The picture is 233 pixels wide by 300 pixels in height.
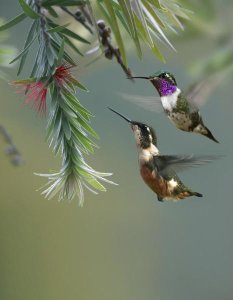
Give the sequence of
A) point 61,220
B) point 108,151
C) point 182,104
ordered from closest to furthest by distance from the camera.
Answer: point 182,104
point 108,151
point 61,220

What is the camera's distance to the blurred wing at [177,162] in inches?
16.9

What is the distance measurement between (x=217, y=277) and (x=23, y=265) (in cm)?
93

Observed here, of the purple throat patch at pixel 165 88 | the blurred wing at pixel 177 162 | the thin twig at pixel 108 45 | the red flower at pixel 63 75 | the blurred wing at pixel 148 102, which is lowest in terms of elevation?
the blurred wing at pixel 177 162

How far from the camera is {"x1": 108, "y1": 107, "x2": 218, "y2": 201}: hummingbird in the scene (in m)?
0.42

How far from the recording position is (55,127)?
0.45m

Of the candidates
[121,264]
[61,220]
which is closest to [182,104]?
[61,220]

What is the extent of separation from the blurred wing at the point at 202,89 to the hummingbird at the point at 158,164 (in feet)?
0.10

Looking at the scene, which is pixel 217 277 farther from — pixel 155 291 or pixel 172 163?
pixel 172 163

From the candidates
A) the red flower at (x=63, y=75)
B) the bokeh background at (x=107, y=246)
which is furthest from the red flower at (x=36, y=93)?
the bokeh background at (x=107, y=246)

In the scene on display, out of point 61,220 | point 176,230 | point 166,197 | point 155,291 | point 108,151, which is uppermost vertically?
point 166,197

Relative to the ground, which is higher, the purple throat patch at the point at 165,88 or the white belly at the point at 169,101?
the purple throat patch at the point at 165,88

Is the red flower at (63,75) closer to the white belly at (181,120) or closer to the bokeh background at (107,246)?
the white belly at (181,120)

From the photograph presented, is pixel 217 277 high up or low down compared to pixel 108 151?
down

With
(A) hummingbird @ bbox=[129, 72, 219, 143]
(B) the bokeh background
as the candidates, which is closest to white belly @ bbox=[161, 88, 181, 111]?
(A) hummingbird @ bbox=[129, 72, 219, 143]
